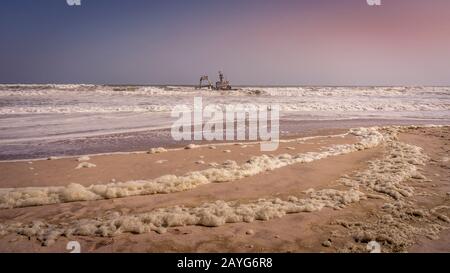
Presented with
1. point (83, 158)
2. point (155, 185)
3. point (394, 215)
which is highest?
point (83, 158)

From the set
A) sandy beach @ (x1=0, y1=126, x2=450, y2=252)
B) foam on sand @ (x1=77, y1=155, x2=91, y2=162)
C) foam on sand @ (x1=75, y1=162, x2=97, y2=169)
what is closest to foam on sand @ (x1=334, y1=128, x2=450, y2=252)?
sandy beach @ (x1=0, y1=126, x2=450, y2=252)

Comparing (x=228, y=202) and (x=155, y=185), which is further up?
(x=155, y=185)

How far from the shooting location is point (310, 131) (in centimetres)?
1276

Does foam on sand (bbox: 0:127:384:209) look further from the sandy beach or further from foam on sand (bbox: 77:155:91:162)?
foam on sand (bbox: 77:155:91:162)

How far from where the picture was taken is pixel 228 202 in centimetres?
544

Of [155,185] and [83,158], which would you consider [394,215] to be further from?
[83,158]

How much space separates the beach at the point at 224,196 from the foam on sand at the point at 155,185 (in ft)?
0.07

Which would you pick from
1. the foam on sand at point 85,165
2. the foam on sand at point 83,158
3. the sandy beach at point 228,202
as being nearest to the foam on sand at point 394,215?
the sandy beach at point 228,202

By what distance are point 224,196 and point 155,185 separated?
128cm

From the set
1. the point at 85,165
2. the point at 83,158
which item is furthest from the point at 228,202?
the point at 83,158

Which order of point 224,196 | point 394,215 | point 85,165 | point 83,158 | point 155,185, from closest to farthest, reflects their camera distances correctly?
point 394,215 < point 224,196 < point 155,185 < point 85,165 < point 83,158

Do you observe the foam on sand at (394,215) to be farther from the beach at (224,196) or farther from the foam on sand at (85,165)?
the foam on sand at (85,165)

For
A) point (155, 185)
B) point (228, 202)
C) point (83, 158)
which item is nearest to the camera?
point (228, 202)

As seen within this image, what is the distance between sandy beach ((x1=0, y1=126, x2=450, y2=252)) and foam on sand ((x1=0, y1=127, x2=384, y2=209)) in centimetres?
2
